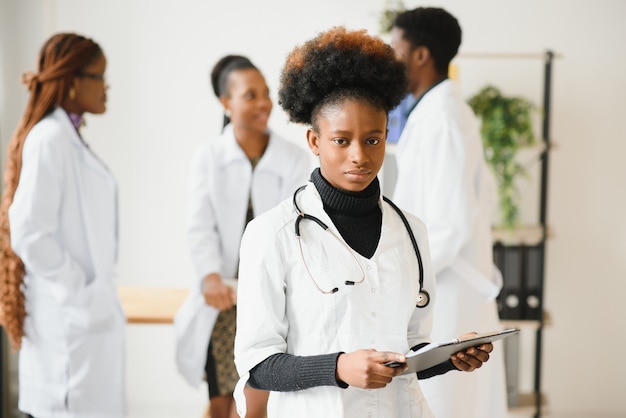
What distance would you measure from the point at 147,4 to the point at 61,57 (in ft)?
5.26

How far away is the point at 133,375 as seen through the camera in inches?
162

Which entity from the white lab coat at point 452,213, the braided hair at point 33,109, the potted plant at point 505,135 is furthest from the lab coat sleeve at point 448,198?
the potted plant at point 505,135

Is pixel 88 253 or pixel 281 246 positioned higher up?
pixel 281 246

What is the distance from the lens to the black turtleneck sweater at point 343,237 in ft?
4.08

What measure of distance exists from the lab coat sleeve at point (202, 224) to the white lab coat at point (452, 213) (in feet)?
2.48

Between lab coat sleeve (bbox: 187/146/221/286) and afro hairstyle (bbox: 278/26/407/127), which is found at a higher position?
afro hairstyle (bbox: 278/26/407/127)

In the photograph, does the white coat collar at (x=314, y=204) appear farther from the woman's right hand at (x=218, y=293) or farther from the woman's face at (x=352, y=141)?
the woman's right hand at (x=218, y=293)

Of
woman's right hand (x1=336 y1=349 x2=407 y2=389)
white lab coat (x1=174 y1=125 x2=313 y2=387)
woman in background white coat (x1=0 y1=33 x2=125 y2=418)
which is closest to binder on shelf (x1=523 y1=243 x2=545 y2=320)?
white lab coat (x1=174 y1=125 x2=313 y2=387)

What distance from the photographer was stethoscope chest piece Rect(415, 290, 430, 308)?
1.41 meters

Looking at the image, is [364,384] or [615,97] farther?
[615,97]

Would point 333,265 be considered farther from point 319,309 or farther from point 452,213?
point 452,213

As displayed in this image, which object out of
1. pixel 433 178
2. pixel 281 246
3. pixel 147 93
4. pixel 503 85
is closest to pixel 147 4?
pixel 147 93

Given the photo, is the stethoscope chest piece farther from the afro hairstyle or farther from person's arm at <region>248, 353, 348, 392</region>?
the afro hairstyle

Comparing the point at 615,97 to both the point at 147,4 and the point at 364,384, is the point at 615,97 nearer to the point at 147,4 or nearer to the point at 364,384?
the point at 147,4
